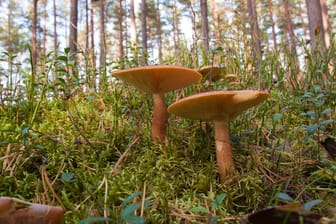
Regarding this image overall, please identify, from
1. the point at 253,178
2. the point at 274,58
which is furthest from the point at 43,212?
the point at 274,58

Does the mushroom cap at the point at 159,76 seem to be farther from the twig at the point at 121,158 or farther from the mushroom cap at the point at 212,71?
the mushroom cap at the point at 212,71

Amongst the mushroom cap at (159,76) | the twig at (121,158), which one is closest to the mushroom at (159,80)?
the mushroom cap at (159,76)


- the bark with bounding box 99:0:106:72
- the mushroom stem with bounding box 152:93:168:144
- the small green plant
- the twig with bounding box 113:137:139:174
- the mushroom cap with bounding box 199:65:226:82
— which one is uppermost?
the bark with bounding box 99:0:106:72

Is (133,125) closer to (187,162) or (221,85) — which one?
(187,162)

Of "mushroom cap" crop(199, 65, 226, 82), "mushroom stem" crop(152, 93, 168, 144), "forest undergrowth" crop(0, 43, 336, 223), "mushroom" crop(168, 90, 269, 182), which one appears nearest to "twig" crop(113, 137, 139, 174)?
"forest undergrowth" crop(0, 43, 336, 223)

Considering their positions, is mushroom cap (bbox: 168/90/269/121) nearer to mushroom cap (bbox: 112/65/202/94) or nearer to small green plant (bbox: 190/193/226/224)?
mushroom cap (bbox: 112/65/202/94)

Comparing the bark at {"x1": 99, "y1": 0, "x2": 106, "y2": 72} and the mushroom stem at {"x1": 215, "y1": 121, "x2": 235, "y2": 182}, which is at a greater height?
the bark at {"x1": 99, "y1": 0, "x2": 106, "y2": 72}

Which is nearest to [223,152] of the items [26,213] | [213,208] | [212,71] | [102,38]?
[213,208]

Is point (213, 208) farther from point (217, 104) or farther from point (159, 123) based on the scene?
point (159, 123)
